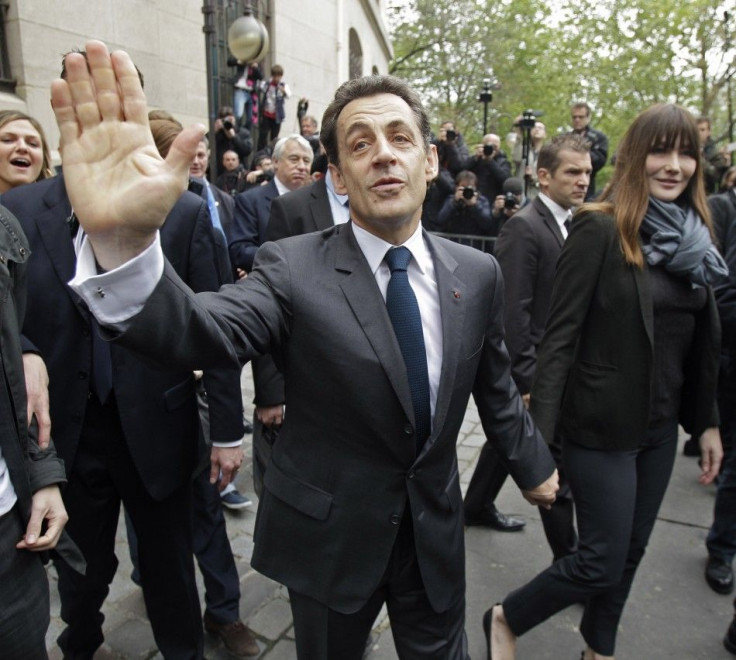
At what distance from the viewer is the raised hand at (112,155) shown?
3.85 ft

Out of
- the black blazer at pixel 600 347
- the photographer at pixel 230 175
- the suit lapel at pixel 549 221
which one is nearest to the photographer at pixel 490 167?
the photographer at pixel 230 175

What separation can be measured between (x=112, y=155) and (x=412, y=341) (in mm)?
933

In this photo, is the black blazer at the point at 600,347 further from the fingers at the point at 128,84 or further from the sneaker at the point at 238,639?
the fingers at the point at 128,84

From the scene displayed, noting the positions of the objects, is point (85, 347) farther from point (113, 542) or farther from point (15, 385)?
point (113, 542)

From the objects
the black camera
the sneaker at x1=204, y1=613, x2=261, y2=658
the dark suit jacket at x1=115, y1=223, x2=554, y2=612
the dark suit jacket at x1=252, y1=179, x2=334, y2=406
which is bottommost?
the sneaker at x1=204, y1=613, x2=261, y2=658

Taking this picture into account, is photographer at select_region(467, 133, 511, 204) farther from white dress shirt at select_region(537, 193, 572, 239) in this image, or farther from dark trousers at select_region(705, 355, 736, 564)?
dark trousers at select_region(705, 355, 736, 564)

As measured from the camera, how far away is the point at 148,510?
2459 millimetres

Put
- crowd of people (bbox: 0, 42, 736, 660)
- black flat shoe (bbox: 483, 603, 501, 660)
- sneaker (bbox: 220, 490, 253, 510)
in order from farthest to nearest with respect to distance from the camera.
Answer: sneaker (bbox: 220, 490, 253, 510) < black flat shoe (bbox: 483, 603, 501, 660) < crowd of people (bbox: 0, 42, 736, 660)

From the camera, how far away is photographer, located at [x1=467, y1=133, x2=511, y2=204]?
29.7 feet

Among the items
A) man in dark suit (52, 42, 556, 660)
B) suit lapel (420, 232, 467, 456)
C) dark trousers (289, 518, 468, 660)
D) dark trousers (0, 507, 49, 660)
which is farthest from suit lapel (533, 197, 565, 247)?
dark trousers (0, 507, 49, 660)

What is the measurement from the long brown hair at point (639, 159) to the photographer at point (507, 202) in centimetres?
494

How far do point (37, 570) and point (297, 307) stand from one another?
101 cm

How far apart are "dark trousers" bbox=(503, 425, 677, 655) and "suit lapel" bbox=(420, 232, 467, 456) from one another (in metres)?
1.00

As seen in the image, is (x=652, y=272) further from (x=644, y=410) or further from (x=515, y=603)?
(x=515, y=603)
